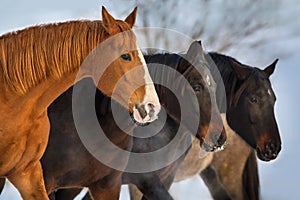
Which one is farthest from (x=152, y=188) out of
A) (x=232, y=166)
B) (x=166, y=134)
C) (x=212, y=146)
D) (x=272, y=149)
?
(x=232, y=166)

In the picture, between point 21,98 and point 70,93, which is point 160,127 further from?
point 21,98

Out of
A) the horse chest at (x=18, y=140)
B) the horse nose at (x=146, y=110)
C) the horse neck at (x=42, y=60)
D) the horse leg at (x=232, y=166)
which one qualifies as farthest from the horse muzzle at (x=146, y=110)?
the horse leg at (x=232, y=166)

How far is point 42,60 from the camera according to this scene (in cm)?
221

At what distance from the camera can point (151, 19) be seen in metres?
6.13

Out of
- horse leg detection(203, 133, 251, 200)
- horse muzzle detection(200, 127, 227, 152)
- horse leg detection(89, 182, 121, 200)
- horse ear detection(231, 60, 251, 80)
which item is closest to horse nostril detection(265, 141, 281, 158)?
horse ear detection(231, 60, 251, 80)

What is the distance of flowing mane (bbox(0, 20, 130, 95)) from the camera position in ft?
7.22

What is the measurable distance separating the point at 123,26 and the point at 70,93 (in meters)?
0.77

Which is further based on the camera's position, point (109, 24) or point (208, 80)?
point (208, 80)

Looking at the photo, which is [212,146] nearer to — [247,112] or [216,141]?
[216,141]

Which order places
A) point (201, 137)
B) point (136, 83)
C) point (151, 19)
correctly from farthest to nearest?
point (151, 19), point (201, 137), point (136, 83)

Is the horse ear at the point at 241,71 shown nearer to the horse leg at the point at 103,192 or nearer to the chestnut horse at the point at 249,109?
the chestnut horse at the point at 249,109

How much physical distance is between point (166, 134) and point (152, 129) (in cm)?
9

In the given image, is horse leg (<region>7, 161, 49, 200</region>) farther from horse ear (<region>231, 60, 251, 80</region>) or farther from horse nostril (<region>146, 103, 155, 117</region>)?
horse ear (<region>231, 60, 251, 80</region>)

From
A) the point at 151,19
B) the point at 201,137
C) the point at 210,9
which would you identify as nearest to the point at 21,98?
the point at 201,137
